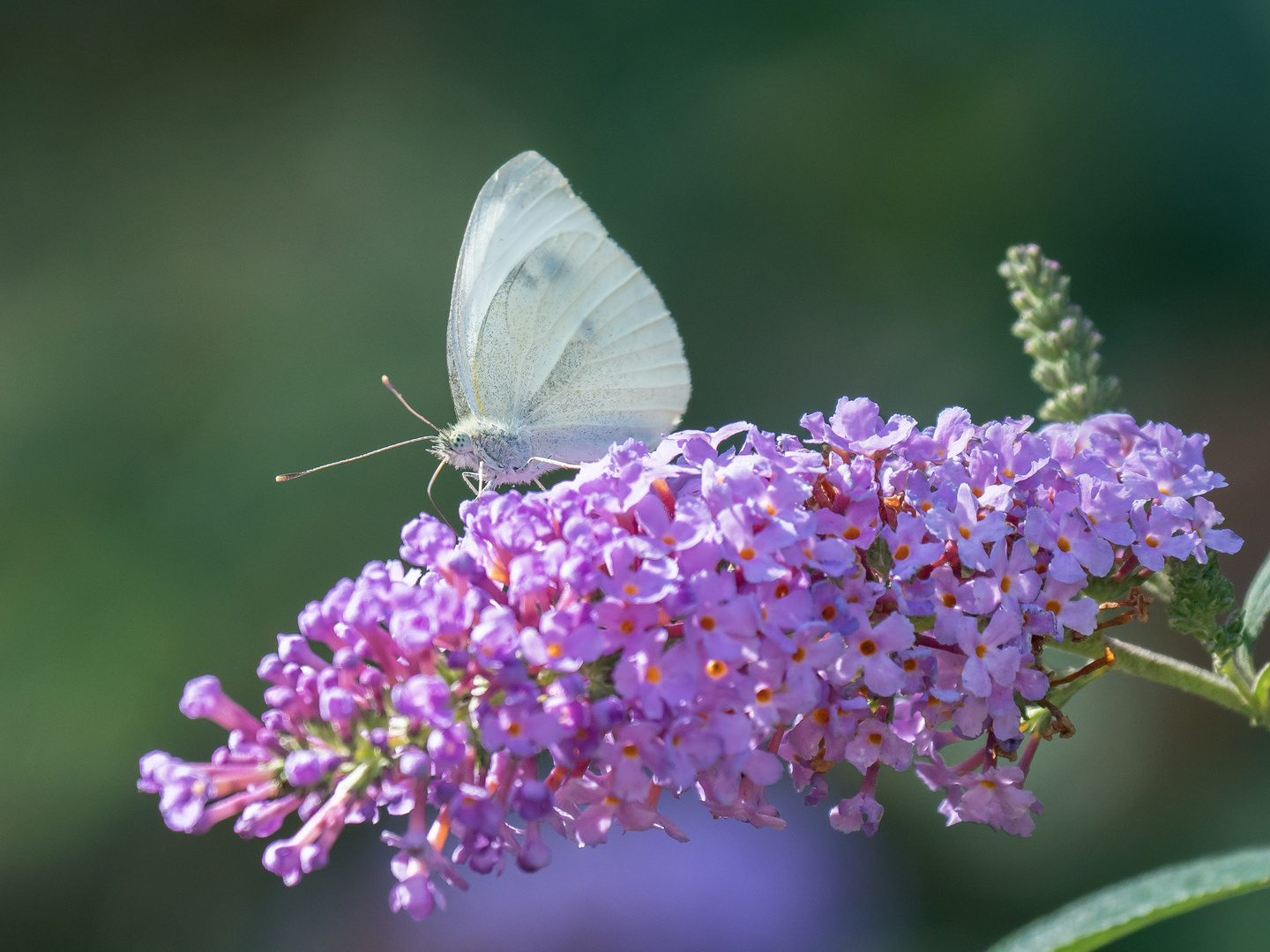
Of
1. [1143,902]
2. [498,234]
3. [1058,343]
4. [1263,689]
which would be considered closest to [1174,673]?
[1263,689]

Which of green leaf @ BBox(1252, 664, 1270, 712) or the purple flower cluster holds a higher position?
the purple flower cluster

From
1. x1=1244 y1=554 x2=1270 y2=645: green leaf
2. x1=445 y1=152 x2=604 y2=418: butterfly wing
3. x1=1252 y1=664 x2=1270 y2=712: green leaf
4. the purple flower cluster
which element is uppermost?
x1=445 y1=152 x2=604 y2=418: butterfly wing

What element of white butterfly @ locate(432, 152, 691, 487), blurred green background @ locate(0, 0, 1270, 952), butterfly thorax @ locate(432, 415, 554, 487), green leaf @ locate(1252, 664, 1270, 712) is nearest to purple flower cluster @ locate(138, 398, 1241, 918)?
green leaf @ locate(1252, 664, 1270, 712)

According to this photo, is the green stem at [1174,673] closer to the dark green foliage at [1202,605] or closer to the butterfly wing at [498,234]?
the dark green foliage at [1202,605]

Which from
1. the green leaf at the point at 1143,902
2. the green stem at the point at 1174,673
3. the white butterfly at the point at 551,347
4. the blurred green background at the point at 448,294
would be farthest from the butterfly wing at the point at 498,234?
the blurred green background at the point at 448,294

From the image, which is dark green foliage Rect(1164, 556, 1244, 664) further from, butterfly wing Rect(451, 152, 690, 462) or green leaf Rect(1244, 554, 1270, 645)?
butterfly wing Rect(451, 152, 690, 462)

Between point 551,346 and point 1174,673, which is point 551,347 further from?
point 1174,673
